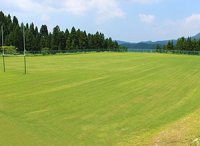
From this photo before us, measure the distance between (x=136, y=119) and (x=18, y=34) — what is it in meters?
82.7

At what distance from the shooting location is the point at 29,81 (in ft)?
82.5

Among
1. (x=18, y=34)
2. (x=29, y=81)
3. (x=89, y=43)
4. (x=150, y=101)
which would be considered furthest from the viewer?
(x=89, y=43)

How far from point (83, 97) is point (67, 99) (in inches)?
37.2

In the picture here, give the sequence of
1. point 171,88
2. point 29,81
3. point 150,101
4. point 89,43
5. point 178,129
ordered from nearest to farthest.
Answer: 1. point 178,129
2. point 150,101
3. point 171,88
4. point 29,81
5. point 89,43

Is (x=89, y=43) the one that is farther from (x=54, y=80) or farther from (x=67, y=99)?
(x=67, y=99)

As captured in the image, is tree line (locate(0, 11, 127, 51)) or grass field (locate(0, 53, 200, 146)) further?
tree line (locate(0, 11, 127, 51))

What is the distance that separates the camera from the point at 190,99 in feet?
60.2

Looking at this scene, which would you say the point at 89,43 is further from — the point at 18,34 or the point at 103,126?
the point at 103,126

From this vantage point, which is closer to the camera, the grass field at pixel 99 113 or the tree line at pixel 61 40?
the grass field at pixel 99 113

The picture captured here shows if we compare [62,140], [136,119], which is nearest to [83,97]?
[136,119]

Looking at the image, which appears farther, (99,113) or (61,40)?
(61,40)

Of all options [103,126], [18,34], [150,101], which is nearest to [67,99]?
[150,101]

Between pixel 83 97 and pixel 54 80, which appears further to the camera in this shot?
pixel 54 80

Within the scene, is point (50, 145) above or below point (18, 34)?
below
